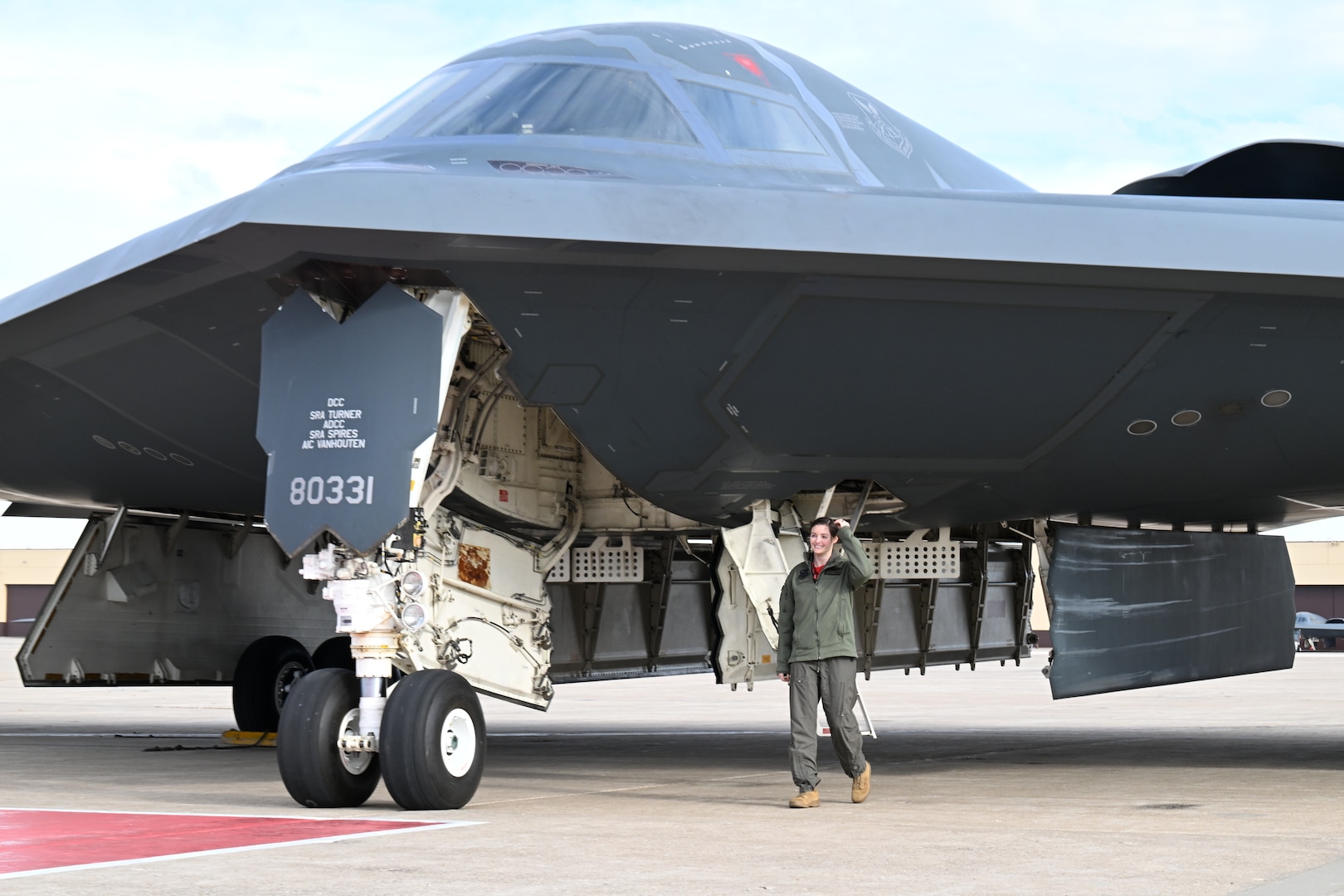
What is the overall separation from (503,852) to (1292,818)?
13.7 feet

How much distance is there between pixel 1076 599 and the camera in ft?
36.8

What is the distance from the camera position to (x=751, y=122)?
29.4 ft

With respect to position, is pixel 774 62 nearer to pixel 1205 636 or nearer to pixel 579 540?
pixel 579 540

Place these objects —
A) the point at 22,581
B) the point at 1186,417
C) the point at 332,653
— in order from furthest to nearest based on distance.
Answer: the point at 22,581, the point at 332,653, the point at 1186,417

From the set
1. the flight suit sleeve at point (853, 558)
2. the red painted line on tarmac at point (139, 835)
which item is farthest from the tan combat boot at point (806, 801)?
the red painted line on tarmac at point (139, 835)

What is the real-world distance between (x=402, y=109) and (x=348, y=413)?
227 centimetres

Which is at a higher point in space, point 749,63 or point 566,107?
point 749,63

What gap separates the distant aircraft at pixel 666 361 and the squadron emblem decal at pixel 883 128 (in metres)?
0.05

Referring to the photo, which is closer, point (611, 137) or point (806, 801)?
point (806, 801)

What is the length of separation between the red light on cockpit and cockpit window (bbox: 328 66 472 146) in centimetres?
171

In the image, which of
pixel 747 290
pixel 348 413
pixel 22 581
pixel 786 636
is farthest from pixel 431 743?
pixel 22 581

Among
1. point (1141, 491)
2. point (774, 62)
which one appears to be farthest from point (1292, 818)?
point (774, 62)

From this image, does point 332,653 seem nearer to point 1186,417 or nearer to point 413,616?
point 413,616

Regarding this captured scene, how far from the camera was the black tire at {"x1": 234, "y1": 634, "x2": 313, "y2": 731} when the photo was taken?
1455 cm
